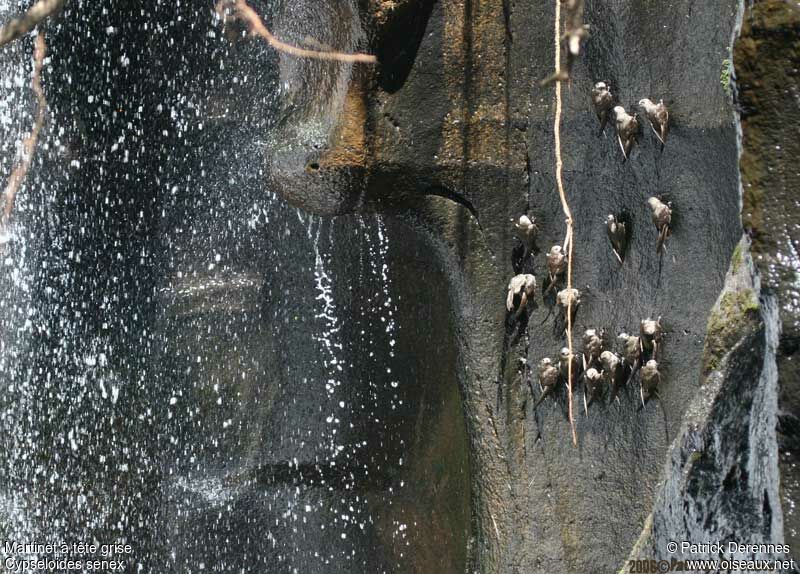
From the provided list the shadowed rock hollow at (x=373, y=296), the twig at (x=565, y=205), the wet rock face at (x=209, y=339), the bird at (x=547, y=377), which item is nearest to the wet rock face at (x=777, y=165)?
the shadowed rock hollow at (x=373, y=296)

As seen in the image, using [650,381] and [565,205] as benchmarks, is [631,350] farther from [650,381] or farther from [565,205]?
[565,205]

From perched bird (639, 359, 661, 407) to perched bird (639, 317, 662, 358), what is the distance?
3 centimetres

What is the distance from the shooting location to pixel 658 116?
2.91 metres

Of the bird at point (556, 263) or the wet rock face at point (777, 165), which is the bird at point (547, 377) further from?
the wet rock face at point (777, 165)

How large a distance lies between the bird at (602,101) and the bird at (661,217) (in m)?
0.27

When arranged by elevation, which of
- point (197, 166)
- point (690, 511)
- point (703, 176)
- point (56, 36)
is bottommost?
point (690, 511)

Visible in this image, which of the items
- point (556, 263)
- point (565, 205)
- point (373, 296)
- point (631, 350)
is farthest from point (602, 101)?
point (373, 296)

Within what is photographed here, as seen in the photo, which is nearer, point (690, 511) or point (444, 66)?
point (690, 511)

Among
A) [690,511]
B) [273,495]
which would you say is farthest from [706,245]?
[273,495]

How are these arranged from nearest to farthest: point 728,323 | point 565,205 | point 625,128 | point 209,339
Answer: point 728,323 < point 565,205 < point 625,128 < point 209,339

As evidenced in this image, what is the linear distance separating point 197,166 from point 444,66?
6.07 feet

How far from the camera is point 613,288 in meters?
3.05

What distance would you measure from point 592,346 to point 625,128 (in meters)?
0.62

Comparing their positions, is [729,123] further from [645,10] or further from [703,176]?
[645,10]
